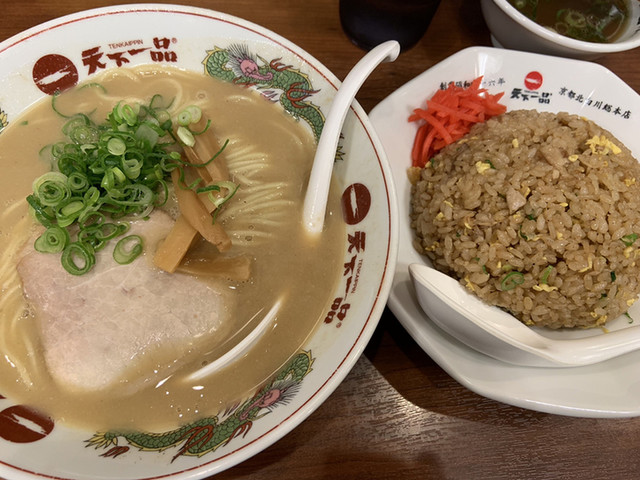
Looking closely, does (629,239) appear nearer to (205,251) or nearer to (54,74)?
(205,251)

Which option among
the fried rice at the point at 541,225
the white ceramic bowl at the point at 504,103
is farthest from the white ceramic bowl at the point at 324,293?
the fried rice at the point at 541,225

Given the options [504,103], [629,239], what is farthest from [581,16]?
[629,239]

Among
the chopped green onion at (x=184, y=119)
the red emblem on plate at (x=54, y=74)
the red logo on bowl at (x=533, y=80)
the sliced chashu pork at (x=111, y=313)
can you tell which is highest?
the red emblem on plate at (x=54, y=74)

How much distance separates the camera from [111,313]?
1.26 m

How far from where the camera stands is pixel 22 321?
128 centimetres

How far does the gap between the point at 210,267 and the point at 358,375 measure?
0.59m

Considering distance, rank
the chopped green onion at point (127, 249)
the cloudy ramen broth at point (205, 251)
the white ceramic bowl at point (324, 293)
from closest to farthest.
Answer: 1. the white ceramic bowl at point (324, 293)
2. the cloudy ramen broth at point (205, 251)
3. the chopped green onion at point (127, 249)

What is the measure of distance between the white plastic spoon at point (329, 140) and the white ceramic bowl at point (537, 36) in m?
0.71

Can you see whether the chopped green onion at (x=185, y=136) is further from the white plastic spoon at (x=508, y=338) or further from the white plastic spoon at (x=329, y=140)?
the white plastic spoon at (x=508, y=338)

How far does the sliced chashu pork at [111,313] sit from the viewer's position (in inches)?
47.7

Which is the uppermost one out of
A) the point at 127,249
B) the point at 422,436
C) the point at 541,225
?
the point at 127,249

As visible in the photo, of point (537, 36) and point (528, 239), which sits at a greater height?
point (537, 36)

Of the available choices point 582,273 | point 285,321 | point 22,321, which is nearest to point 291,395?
point 285,321

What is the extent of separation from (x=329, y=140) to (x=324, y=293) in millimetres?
447
